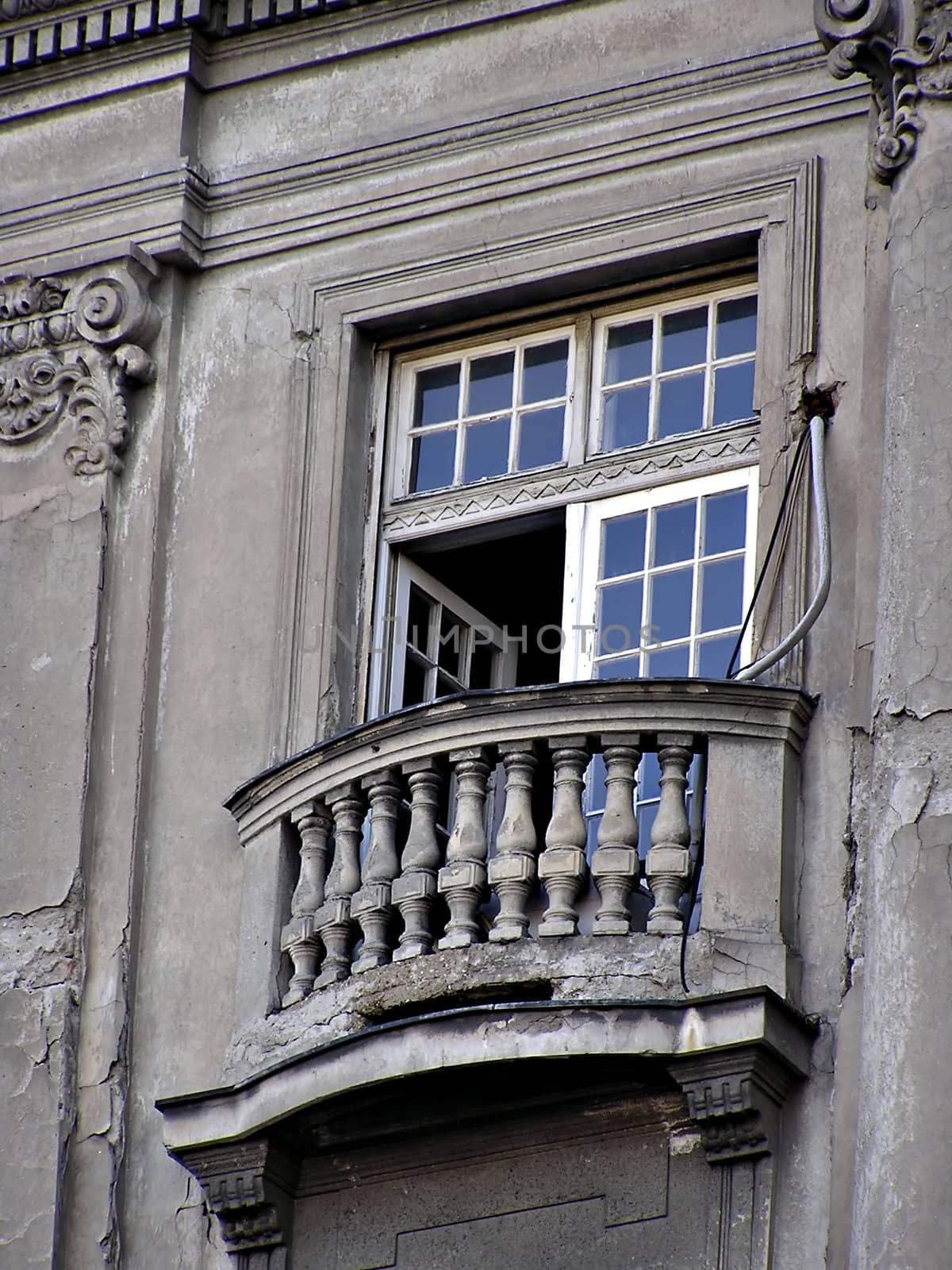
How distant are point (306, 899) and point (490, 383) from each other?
239 cm

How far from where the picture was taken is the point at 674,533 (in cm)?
1182

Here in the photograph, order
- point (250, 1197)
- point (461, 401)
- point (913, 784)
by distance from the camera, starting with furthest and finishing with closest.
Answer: point (461, 401) → point (250, 1197) → point (913, 784)

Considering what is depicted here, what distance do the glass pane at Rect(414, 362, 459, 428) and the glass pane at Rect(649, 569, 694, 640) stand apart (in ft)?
4.14

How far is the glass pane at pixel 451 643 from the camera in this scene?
40.6 ft

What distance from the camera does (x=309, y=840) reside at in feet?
37.2

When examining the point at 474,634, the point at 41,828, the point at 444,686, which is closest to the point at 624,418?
the point at 474,634

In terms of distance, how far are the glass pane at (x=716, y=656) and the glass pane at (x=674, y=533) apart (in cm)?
38

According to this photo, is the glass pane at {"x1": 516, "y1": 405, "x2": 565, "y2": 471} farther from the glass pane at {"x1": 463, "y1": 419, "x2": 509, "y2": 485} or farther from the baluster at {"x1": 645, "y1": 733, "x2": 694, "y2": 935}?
the baluster at {"x1": 645, "y1": 733, "x2": 694, "y2": 935}

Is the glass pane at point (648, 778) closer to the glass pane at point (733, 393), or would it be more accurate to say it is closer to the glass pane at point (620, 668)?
the glass pane at point (620, 668)

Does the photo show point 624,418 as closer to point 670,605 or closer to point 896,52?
point 670,605

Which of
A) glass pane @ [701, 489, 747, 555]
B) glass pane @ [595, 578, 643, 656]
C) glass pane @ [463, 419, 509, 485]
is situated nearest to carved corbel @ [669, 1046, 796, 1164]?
glass pane @ [595, 578, 643, 656]

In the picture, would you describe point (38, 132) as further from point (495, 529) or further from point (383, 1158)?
point (383, 1158)

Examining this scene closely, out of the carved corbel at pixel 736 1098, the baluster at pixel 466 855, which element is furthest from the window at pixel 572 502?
the carved corbel at pixel 736 1098

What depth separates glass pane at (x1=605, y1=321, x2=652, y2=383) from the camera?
12234 mm
